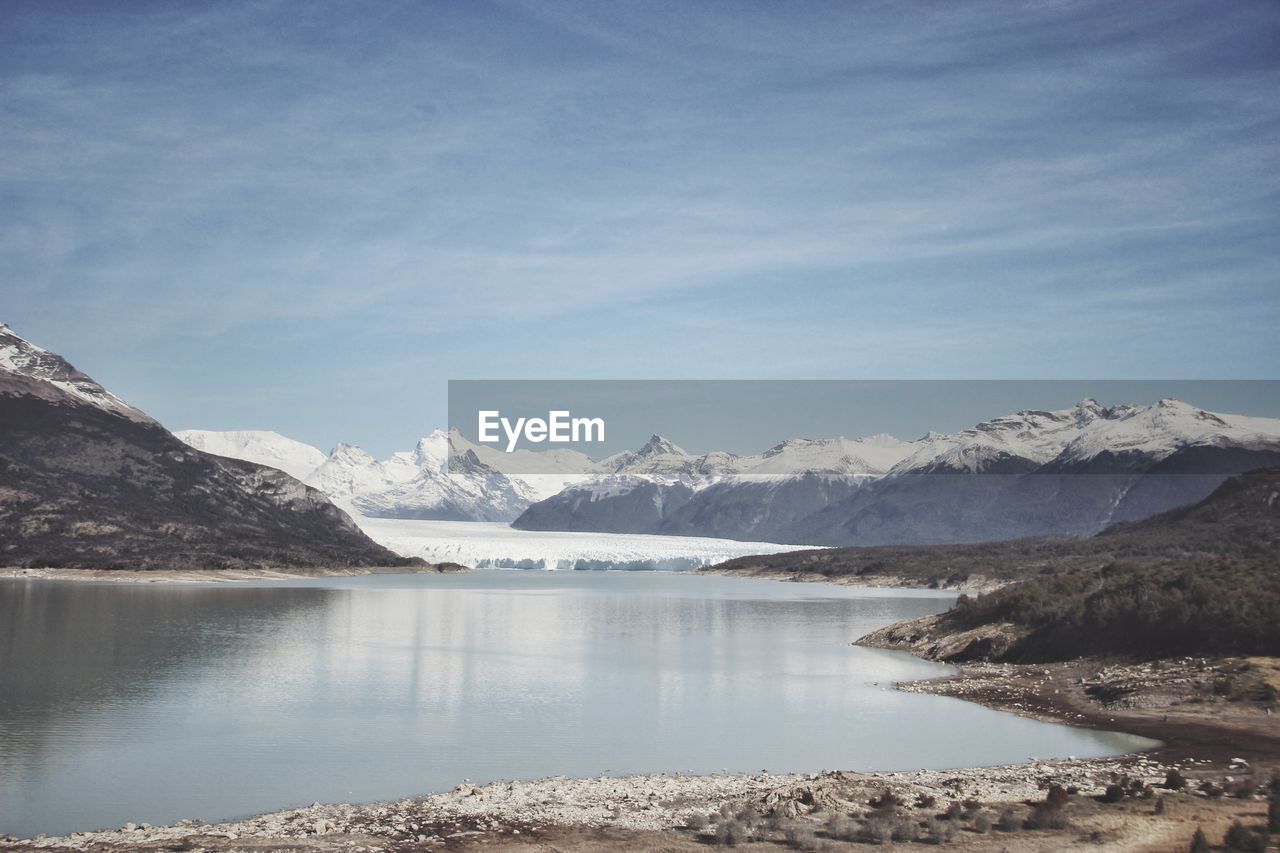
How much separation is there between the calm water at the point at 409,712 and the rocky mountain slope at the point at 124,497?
69697 millimetres

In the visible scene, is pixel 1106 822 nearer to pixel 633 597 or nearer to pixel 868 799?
pixel 868 799

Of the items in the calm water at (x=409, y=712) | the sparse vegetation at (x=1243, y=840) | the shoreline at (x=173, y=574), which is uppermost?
the shoreline at (x=173, y=574)

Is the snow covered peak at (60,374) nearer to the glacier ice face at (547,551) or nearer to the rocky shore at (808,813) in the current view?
the glacier ice face at (547,551)

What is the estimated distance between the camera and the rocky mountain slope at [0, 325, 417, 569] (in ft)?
430

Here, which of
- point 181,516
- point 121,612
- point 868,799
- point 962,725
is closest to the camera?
point 868,799

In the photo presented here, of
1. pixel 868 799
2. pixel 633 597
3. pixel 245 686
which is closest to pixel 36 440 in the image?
pixel 633 597

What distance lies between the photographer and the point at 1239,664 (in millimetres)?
34938

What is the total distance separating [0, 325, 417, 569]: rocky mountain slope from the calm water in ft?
229

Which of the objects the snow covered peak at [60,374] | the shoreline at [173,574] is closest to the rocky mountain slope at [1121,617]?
the shoreline at [173,574]

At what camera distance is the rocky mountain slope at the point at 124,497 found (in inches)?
5162

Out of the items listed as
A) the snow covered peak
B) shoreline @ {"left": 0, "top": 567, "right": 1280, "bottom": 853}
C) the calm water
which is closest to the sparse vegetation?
shoreline @ {"left": 0, "top": 567, "right": 1280, "bottom": 853}

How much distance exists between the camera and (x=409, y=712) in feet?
109

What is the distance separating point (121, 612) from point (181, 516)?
96440mm

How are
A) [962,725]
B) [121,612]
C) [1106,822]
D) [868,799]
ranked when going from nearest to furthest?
[1106,822], [868,799], [962,725], [121,612]
